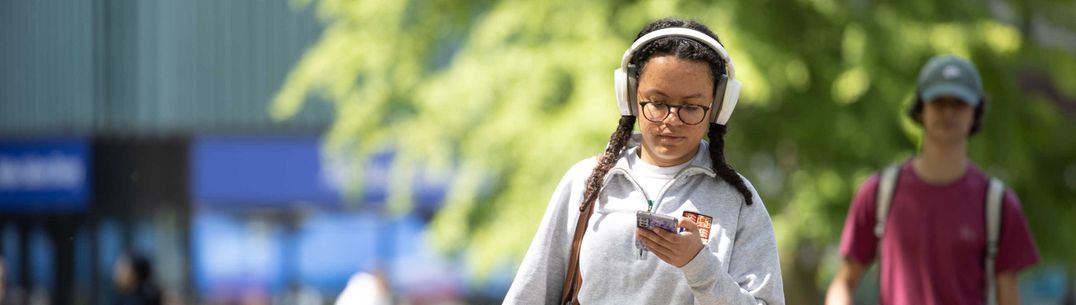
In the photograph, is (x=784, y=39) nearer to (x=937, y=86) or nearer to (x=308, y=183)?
(x=937, y=86)

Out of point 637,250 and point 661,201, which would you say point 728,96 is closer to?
point 661,201

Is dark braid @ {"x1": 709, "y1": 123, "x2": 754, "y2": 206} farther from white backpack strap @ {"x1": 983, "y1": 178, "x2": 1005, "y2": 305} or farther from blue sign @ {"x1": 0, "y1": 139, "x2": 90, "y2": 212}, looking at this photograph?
blue sign @ {"x1": 0, "y1": 139, "x2": 90, "y2": 212}

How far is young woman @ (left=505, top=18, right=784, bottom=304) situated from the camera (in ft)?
9.41

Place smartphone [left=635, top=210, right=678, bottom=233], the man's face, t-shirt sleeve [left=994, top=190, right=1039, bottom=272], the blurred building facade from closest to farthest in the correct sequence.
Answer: smartphone [left=635, top=210, right=678, bottom=233] < t-shirt sleeve [left=994, top=190, right=1039, bottom=272] < the man's face < the blurred building facade

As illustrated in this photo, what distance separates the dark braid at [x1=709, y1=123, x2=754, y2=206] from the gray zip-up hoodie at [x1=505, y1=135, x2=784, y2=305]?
0.01 meters

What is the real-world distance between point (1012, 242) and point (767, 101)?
205 inches

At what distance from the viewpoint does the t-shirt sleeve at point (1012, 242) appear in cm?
485

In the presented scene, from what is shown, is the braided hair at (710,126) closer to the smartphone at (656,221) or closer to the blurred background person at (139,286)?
the smartphone at (656,221)

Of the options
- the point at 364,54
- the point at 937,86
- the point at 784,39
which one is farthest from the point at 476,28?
the point at 937,86

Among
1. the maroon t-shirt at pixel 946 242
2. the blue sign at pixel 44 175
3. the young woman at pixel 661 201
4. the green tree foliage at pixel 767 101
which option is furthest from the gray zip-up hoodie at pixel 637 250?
the blue sign at pixel 44 175

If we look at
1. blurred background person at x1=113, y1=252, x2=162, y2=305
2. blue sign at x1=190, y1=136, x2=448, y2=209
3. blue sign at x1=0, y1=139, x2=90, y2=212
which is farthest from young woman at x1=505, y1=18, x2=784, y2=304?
blue sign at x1=0, y1=139, x2=90, y2=212

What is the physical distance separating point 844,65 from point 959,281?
18.6 ft

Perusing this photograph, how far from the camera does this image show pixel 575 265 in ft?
9.82

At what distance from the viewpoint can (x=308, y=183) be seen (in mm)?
24297
